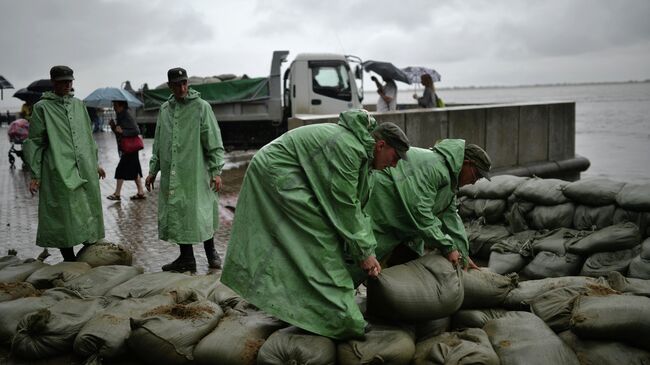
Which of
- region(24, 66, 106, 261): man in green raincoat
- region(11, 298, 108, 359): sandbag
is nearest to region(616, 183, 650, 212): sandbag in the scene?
region(11, 298, 108, 359): sandbag

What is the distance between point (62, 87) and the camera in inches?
237

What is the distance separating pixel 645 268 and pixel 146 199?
7540 millimetres

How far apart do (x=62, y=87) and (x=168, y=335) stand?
3.07m

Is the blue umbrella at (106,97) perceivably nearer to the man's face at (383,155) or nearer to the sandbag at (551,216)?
the sandbag at (551,216)

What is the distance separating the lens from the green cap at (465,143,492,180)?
14.5 ft

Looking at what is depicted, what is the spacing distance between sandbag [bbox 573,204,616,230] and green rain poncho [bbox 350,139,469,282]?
2270 mm

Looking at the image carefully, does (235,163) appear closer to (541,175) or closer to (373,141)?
(541,175)

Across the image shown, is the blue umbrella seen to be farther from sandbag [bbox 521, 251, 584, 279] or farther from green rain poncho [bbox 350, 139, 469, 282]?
green rain poncho [bbox 350, 139, 469, 282]

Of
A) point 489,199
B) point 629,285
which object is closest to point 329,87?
point 489,199

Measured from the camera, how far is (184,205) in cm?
581

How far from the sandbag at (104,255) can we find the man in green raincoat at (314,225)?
2.29 meters

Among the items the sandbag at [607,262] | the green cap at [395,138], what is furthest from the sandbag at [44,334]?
the sandbag at [607,262]

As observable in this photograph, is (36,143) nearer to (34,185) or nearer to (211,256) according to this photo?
(34,185)

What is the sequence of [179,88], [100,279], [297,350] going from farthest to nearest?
[179,88], [100,279], [297,350]
